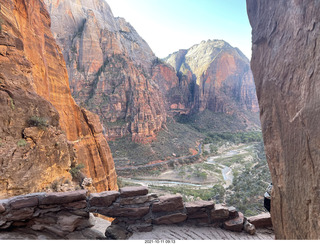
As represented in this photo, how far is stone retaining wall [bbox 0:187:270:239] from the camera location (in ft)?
15.1

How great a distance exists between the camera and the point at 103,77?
56250 mm

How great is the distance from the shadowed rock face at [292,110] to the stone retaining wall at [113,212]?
6.06ft

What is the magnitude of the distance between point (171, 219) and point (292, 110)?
173 inches

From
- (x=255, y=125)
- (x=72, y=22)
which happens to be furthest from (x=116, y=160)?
(x=255, y=125)

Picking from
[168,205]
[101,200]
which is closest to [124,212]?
[101,200]

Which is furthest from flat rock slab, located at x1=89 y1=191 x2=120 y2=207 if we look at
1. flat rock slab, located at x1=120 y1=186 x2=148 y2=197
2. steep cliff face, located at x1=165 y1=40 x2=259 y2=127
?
steep cliff face, located at x1=165 y1=40 x2=259 y2=127

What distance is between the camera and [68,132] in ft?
44.1

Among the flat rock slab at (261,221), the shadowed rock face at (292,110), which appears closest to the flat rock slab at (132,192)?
the shadowed rock face at (292,110)

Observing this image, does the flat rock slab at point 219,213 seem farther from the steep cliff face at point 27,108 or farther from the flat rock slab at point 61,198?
the steep cliff face at point 27,108

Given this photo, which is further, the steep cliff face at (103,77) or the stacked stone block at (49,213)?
the steep cliff face at (103,77)

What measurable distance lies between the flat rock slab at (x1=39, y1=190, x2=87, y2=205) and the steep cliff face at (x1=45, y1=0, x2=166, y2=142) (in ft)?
150

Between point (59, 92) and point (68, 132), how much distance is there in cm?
328

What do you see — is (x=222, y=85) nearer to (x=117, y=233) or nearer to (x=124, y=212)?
(x=124, y=212)

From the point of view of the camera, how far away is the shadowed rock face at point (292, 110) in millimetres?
3189
